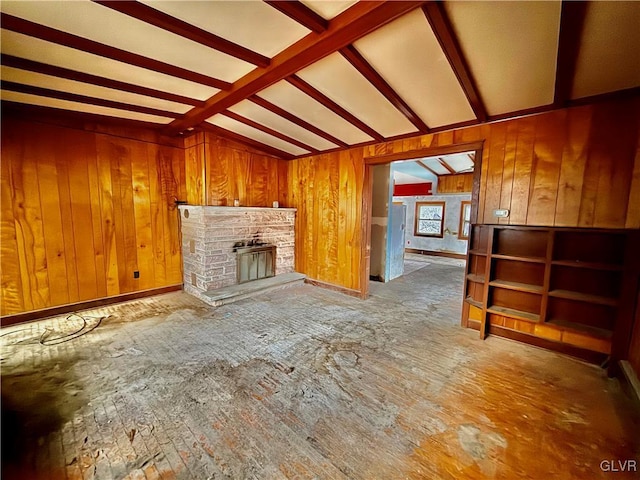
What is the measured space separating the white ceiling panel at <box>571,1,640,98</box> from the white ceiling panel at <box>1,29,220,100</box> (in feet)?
10.4

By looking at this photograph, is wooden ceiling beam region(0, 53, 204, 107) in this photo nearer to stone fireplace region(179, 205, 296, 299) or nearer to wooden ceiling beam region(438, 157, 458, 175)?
stone fireplace region(179, 205, 296, 299)

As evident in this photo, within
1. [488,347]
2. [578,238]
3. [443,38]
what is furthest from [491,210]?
[443,38]

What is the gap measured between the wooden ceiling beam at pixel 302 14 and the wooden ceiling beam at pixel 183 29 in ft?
1.93

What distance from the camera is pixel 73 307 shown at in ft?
11.2

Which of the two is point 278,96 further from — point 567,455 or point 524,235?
point 567,455

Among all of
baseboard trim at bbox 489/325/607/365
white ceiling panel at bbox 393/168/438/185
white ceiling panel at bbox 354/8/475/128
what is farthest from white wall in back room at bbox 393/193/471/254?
white ceiling panel at bbox 354/8/475/128

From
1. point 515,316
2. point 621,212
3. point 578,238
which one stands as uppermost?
point 621,212

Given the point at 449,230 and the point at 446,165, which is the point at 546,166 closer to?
the point at 446,165

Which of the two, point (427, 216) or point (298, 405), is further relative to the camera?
point (427, 216)

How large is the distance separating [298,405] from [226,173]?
12.0 feet

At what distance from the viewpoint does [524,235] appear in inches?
110

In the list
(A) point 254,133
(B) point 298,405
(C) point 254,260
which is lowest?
(B) point 298,405

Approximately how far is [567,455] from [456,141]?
296cm

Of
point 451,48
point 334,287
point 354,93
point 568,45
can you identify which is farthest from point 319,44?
point 334,287
